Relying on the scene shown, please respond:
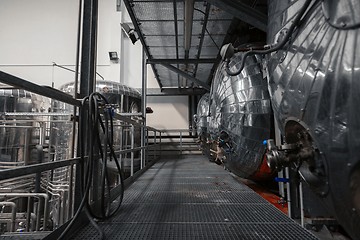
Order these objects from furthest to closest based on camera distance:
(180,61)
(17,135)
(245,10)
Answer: (180,61) < (17,135) < (245,10)

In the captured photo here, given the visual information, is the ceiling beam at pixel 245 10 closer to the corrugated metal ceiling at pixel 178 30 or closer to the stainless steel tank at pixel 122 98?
the corrugated metal ceiling at pixel 178 30

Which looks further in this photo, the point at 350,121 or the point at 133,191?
the point at 133,191

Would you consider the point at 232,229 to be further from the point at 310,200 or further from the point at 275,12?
the point at 275,12

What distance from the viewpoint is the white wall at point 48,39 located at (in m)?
5.87

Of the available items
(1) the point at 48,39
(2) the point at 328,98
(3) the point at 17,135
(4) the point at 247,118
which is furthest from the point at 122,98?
(1) the point at 48,39

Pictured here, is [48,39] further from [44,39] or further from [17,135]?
[17,135]

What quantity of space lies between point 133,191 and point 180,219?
77cm

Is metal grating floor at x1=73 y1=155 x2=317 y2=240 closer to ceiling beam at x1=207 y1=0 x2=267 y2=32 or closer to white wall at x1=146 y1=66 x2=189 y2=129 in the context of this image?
ceiling beam at x1=207 y1=0 x2=267 y2=32

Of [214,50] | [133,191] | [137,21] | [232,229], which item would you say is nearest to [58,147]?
[133,191]

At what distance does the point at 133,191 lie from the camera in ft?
6.25

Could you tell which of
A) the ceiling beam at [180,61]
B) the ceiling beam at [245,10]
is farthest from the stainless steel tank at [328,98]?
the ceiling beam at [180,61]

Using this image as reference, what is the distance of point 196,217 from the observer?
1.29 m

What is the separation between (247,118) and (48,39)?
6.41 meters

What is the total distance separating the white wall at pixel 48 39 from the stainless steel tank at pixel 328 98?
18.4 ft
